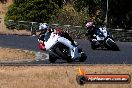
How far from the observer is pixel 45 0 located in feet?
180

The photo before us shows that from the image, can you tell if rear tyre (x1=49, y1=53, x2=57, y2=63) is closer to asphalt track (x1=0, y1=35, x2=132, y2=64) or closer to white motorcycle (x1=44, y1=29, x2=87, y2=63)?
white motorcycle (x1=44, y1=29, x2=87, y2=63)

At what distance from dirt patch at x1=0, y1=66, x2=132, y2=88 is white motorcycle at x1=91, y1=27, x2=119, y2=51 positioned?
31.7ft

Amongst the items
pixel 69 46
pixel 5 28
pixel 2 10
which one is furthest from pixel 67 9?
pixel 69 46

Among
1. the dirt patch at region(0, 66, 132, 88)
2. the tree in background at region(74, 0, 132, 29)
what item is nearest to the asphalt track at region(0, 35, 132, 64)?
the dirt patch at region(0, 66, 132, 88)

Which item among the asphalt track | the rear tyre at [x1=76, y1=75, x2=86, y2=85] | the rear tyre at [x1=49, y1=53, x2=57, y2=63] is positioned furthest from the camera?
the asphalt track

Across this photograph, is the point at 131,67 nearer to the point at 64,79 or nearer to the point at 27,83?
the point at 64,79

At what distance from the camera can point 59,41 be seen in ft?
78.9

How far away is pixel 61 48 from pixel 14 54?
6.14 meters

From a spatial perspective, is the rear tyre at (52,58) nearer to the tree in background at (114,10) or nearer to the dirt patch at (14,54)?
the dirt patch at (14,54)

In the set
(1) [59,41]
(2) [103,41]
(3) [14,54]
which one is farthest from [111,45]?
(1) [59,41]

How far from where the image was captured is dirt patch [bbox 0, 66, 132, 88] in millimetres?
16516

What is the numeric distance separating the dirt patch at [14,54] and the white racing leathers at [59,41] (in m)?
3.73

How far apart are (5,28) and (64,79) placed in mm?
35015

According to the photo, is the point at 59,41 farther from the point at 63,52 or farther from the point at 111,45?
the point at 111,45
